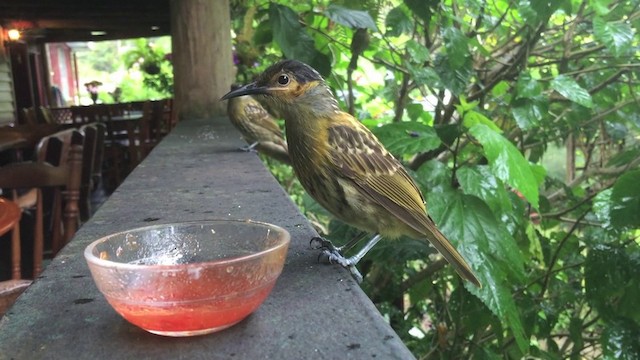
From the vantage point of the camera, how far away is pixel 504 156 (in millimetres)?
1638

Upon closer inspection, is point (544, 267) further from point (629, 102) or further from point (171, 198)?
point (171, 198)

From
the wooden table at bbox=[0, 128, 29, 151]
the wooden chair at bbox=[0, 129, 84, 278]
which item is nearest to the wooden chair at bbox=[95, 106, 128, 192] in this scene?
the wooden table at bbox=[0, 128, 29, 151]

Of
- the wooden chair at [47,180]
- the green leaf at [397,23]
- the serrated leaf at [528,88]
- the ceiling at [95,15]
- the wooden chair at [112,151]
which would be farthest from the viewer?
the ceiling at [95,15]

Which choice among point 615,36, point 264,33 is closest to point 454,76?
point 615,36

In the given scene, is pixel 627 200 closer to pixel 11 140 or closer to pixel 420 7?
pixel 420 7

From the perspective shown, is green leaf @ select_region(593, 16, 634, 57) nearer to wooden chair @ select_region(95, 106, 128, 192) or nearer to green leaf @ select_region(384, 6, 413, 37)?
green leaf @ select_region(384, 6, 413, 37)

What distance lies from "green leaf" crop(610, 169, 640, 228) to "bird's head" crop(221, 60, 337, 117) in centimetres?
97

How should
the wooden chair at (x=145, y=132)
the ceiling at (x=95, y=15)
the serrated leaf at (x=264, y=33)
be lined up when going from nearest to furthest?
the serrated leaf at (x=264, y=33) < the wooden chair at (x=145, y=132) < the ceiling at (x=95, y=15)

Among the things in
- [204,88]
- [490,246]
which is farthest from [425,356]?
[204,88]

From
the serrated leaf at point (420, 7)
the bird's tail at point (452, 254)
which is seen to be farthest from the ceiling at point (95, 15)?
the bird's tail at point (452, 254)

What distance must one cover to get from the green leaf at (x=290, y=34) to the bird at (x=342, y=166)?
2.35 feet

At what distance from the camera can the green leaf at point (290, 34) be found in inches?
91.0

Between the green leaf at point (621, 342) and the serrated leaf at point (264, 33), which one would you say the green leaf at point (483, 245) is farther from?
the serrated leaf at point (264, 33)

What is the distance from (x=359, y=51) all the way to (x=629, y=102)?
1.29 m
